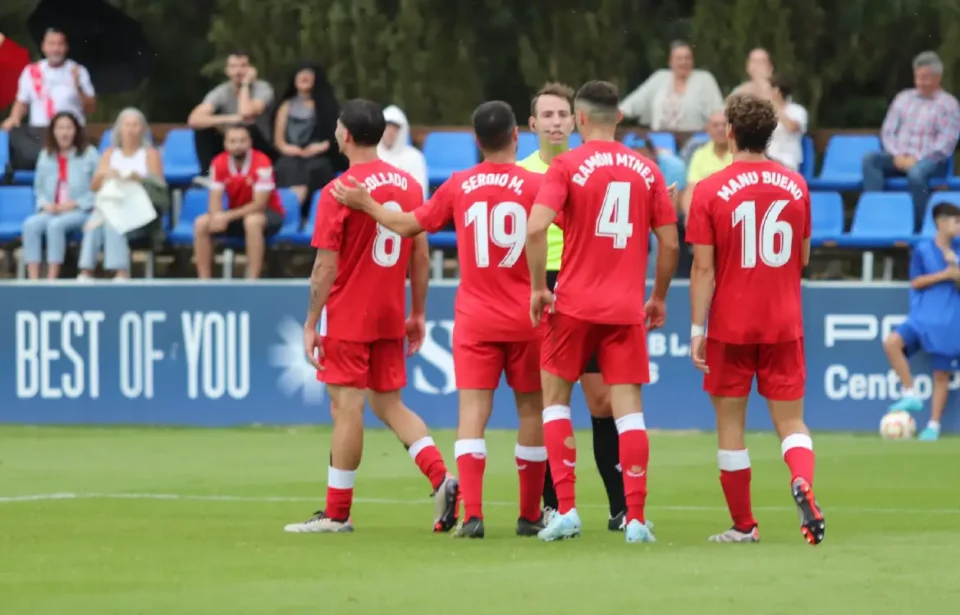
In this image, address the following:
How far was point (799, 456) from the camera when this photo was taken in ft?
31.1

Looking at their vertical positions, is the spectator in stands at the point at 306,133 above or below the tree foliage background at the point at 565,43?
below

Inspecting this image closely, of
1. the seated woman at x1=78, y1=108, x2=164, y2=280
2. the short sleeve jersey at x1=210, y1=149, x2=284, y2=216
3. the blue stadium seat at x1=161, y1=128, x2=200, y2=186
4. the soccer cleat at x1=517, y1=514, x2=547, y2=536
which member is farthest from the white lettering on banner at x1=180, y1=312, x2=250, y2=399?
the soccer cleat at x1=517, y1=514, x2=547, y2=536

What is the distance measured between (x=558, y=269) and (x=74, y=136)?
10.1 meters

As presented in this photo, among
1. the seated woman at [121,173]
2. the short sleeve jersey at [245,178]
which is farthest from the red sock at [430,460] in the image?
the short sleeve jersey at [245,178]

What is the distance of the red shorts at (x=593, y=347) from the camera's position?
9.52 meters

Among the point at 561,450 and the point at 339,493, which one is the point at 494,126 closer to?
the point at 561,450

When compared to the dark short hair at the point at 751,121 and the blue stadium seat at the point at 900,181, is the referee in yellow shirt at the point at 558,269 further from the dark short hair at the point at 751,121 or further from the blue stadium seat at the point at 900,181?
the blue stadium seat at the point at 900,181

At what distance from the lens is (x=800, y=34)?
22062mm

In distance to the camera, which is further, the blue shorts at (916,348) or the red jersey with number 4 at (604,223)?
the blue shorts at (916,348)

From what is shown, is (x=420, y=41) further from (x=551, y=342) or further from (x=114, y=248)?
(x=551, y=342)

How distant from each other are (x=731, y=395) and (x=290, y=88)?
1090 centimetres

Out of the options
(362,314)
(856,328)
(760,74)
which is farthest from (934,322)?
(362,314)

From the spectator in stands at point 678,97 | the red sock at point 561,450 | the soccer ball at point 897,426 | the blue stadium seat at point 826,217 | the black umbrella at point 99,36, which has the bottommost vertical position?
the soccer ball at point 897,426

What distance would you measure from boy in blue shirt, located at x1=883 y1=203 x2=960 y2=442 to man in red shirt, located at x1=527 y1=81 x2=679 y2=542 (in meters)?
7.67
